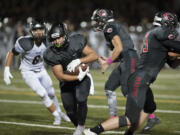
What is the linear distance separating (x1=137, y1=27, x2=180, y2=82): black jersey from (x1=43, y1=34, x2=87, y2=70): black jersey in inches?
36.4

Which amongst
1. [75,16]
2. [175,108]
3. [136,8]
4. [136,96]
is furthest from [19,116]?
[136,8]

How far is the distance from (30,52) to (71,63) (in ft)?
6.40

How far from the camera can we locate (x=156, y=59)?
520cm

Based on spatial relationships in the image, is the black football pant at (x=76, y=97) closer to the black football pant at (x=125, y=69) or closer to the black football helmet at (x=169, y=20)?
the black football pant at (x=125, y=69)

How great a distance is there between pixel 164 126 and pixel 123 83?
874 mm

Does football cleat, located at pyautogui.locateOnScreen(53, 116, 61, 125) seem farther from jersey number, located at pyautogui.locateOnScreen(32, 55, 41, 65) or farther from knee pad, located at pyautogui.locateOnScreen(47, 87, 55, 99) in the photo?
jersey number, located at pyautogui.locateOnScreen(32, 55, 41, 65)

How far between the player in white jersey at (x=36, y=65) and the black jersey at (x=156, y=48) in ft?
7.78

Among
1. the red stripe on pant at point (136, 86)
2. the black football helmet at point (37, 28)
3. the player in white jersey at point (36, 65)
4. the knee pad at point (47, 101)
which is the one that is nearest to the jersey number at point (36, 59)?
the player in white jersey at point (36, 65)

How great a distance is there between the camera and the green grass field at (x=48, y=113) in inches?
258

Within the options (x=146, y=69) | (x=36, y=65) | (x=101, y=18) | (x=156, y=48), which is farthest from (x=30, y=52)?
(x=156, y=48)

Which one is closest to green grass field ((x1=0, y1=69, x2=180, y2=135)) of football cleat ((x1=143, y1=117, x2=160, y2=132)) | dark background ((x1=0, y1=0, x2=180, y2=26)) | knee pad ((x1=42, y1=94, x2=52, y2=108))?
football cleat ((x1=143, y1=117, x2=160, y2=132))

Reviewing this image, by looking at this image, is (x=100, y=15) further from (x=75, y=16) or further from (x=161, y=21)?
(x=75, y=16)

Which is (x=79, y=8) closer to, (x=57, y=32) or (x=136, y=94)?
(x=57, y=32)

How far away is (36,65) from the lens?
7691mm
